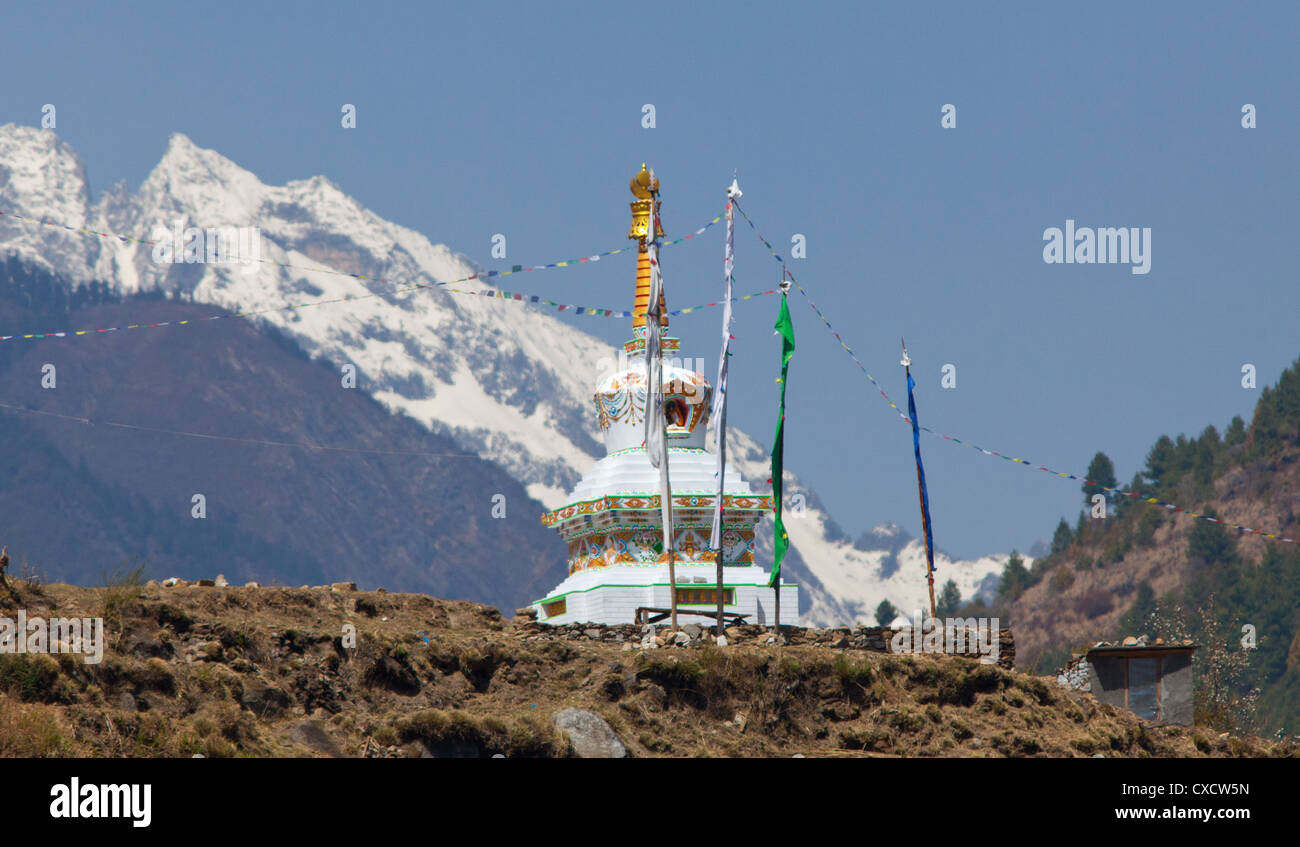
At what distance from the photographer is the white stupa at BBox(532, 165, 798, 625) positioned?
4322 cm

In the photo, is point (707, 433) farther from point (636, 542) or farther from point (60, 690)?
point (60, 690)

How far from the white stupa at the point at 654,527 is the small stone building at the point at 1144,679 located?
761cm

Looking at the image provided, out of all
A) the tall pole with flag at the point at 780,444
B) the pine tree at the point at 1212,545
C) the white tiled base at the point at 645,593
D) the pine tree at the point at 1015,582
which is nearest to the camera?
the tall pole with flag at the point at 780,444

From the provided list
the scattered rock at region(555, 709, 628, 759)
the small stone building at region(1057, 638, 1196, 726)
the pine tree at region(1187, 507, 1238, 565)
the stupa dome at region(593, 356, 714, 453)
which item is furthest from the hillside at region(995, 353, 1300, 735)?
the scattered rock at region(555, 709, 628, 759)

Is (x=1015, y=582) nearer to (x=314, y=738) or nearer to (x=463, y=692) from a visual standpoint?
(x=463, y=692)

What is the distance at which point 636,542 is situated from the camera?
146 feet

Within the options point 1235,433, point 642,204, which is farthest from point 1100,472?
point 642,204

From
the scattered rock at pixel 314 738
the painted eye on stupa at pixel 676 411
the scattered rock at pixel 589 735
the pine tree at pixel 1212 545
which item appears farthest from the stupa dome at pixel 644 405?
the pine tree at pixel 1212 545

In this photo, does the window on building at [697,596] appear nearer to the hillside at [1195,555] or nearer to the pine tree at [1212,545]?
the hillside at [1195,555]

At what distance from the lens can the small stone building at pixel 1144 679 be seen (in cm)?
3841

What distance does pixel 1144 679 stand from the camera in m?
38.6

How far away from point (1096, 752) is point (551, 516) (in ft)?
54.5
